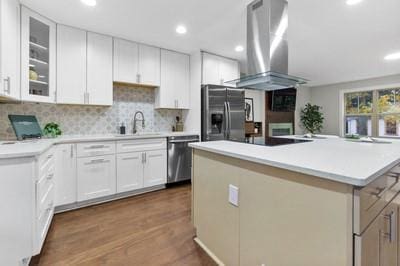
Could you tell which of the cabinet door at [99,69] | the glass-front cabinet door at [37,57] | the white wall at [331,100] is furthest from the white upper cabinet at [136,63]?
the white wall at [331,100]

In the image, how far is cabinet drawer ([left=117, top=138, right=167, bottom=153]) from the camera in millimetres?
2861

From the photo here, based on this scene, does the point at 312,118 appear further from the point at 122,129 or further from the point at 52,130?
the point at 52,130

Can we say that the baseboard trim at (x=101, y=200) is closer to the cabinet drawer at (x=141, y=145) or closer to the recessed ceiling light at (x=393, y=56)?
the cabinet drawer at (x=141, y=145)

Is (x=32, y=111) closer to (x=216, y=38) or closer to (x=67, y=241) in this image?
(x=67, y=241)

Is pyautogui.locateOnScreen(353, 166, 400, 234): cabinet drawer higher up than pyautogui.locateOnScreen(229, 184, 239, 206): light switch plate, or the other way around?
pyautogui.locateOnScreen(353, 166, 400, 234): cabinet drawer

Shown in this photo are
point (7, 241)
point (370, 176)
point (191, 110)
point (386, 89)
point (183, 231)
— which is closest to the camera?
point (370, 176)

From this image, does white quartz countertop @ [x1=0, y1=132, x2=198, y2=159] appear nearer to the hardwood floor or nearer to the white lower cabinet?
the white lower cabinet

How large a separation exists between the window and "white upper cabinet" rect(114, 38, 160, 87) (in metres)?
5.93

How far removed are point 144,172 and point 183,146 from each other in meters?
0.80

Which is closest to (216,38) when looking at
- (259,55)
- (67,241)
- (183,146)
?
(259,55)

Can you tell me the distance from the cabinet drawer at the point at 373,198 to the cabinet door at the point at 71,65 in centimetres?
316

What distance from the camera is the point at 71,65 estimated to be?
2746 mm

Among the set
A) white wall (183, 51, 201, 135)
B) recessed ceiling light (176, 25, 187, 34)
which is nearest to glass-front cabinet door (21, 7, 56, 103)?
recessed ceiling light (176, 25, 187, 34)

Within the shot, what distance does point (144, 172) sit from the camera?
3070 millimetres
